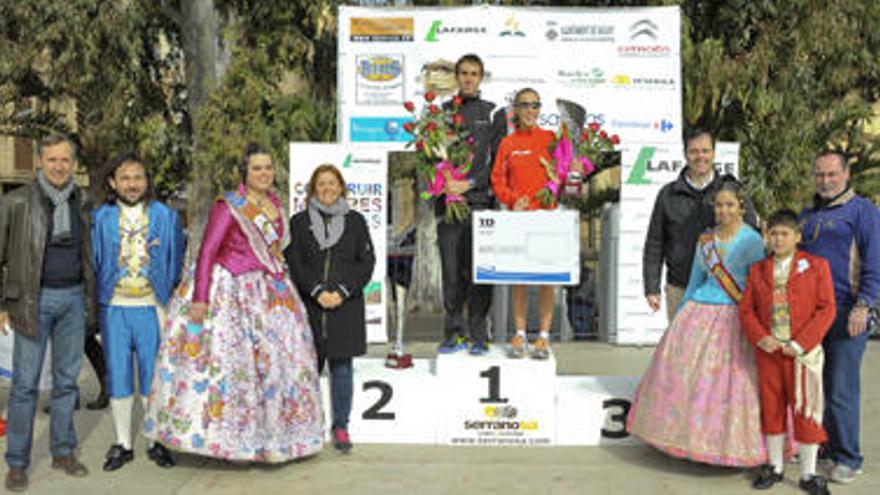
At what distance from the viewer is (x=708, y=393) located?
4.90 metres

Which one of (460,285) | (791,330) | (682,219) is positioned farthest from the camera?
(460,285)

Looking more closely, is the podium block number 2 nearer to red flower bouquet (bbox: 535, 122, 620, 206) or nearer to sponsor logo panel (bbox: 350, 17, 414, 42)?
red flower bouquet (bbox: 535, 122, 620, 206)

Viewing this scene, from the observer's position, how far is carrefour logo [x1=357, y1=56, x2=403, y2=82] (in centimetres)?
998

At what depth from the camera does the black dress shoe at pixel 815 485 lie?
184 inches

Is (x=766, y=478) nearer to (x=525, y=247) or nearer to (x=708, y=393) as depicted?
(x=708, y=393)

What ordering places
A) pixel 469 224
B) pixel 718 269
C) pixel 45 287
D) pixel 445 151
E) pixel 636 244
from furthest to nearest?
pixel 636 244, pixel 469 224, pixel 445 151, pixel 718 269, pixel 45 287

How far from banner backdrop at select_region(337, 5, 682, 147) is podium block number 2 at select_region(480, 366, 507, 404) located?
4.82m

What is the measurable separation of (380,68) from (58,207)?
564 centimetres

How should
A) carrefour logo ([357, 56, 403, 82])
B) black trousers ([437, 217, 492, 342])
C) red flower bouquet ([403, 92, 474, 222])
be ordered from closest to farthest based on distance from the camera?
red flower bouquet ([403, 92, 474, 222]), black trousers ([437, 217, 492, 342]), carrefour logo ([357, 56, 403, 82])

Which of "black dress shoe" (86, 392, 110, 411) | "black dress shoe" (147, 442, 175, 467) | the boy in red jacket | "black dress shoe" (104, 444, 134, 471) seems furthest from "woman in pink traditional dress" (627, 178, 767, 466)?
"black dress shoe" (86, 392, 110, 411)

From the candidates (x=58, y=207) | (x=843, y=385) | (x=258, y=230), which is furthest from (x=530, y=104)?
(x=58, y=207)

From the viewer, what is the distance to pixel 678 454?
4.98 metres

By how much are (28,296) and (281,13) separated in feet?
31.1

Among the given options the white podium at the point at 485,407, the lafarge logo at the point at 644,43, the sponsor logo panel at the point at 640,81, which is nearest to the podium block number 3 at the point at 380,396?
the white podium at the point at 485,407
